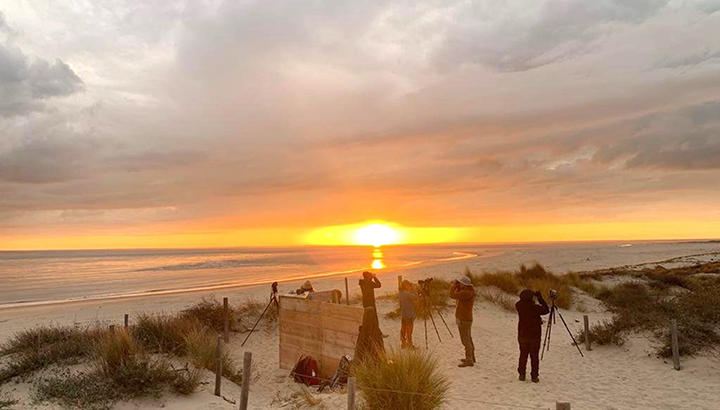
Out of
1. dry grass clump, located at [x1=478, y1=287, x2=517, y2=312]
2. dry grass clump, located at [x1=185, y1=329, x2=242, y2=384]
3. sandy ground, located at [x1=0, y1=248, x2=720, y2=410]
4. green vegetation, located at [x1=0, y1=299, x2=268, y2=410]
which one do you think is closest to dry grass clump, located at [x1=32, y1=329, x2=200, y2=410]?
green vegetation, located at [x1=0, y1=299, x2=268, y2=410]

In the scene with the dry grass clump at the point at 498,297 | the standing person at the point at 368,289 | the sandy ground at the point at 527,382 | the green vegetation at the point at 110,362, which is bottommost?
the sandy ground at the point at 527,382

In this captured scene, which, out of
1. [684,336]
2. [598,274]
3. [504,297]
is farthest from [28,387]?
[598,274]

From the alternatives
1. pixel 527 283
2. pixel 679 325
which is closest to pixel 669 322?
pixel 679 325

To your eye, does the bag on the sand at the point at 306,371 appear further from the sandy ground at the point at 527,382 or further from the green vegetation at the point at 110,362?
the green vegetation at the point at 110,362

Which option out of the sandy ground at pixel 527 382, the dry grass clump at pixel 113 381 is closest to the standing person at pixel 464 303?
the sandy ground at pixel 527 382

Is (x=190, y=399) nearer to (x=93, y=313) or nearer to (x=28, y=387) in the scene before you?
(x=28, y=387)

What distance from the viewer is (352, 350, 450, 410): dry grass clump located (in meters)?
7.20

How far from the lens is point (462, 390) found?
9.57 m

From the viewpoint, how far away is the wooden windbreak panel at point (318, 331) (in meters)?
10.8

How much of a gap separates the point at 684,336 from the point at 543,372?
4.14 meters

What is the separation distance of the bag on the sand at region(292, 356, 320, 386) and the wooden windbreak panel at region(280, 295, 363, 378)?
0.88 ft

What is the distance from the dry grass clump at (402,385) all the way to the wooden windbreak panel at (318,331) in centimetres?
294

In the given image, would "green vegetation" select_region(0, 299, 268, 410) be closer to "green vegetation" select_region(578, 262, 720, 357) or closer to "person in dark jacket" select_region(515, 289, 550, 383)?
"person in dark jacket" select_region(515, 289, 550, 383)

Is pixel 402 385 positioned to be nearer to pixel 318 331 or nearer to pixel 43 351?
pixel 318 331
